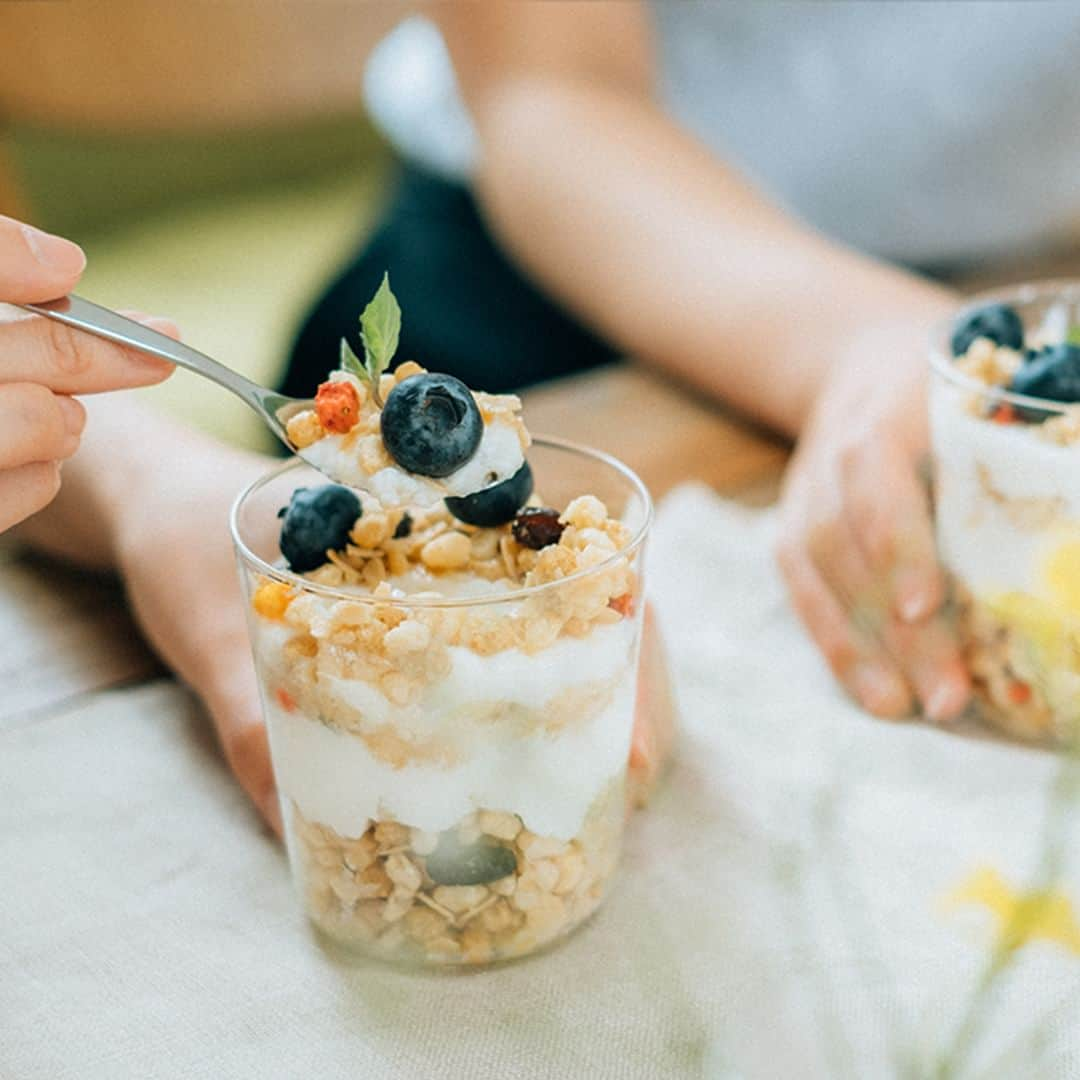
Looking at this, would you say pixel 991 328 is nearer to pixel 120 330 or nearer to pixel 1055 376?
pixel 1055 376

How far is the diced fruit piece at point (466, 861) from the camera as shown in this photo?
1.77 ft

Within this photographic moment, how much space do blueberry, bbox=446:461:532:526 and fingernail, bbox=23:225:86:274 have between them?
0.56ft

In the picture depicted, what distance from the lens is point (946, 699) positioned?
2.41 ft

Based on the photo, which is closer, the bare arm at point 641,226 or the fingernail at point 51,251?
the fingernail at point 51,251

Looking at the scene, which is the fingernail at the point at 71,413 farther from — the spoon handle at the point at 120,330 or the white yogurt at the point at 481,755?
the white yogurt at the point at 481,755

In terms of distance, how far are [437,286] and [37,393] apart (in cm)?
82

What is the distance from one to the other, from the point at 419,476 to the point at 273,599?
0.24 ft

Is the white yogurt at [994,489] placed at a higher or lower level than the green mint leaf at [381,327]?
lower

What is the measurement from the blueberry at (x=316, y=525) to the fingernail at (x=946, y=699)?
0.33m

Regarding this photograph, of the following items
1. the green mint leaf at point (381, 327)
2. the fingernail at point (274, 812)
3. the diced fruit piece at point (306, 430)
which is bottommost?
the fingernail at point (274, 812)

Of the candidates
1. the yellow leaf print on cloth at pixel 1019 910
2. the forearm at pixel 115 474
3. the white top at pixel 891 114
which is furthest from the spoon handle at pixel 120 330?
the white top at pixel 891 114

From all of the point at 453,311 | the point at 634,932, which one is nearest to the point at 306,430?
the point at 634,932

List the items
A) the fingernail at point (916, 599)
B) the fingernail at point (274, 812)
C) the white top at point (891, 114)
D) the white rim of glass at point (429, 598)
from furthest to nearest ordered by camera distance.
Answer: the white top at point (891, 114) → the fingernail at point (916, 599) → the fingernail at point (274, 812) → the white rim of glass at point (429, 598)

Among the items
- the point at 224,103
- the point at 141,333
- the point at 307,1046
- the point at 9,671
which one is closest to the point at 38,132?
the point at 224,103
